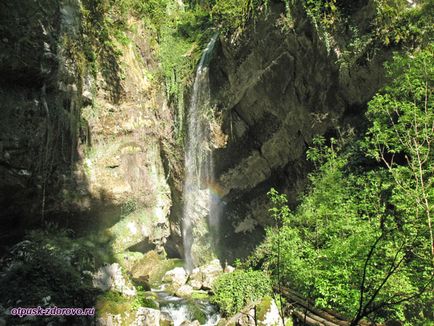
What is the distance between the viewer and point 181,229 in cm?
1617

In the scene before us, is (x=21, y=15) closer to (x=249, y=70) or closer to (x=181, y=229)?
(x=249, y=70)

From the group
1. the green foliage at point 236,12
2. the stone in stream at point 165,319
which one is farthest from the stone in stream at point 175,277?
the green foliage at point 236,12

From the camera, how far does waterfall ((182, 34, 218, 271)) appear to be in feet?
49.5

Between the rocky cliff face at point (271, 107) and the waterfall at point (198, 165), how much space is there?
587 mm

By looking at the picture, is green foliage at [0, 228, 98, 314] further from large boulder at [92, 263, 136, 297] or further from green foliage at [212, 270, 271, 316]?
green foliage at [212, 270, 271, 316]

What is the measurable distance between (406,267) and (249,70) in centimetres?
954

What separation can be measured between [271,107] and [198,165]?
4553 millimetres

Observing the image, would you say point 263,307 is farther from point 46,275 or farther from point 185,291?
point 46,275

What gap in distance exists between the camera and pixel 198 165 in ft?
50.2

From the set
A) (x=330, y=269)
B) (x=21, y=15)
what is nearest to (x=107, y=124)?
(x=21, y=15)

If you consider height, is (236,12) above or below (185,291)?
above

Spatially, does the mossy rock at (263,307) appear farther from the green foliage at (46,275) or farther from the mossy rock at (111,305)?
the green foliage at (46,275)

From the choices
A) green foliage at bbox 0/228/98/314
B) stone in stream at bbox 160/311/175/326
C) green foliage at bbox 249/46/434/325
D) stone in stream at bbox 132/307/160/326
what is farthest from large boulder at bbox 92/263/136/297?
green foliage at bbox 249/46/434/325

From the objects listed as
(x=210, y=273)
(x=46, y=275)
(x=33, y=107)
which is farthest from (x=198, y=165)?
(x=46, y=275)
